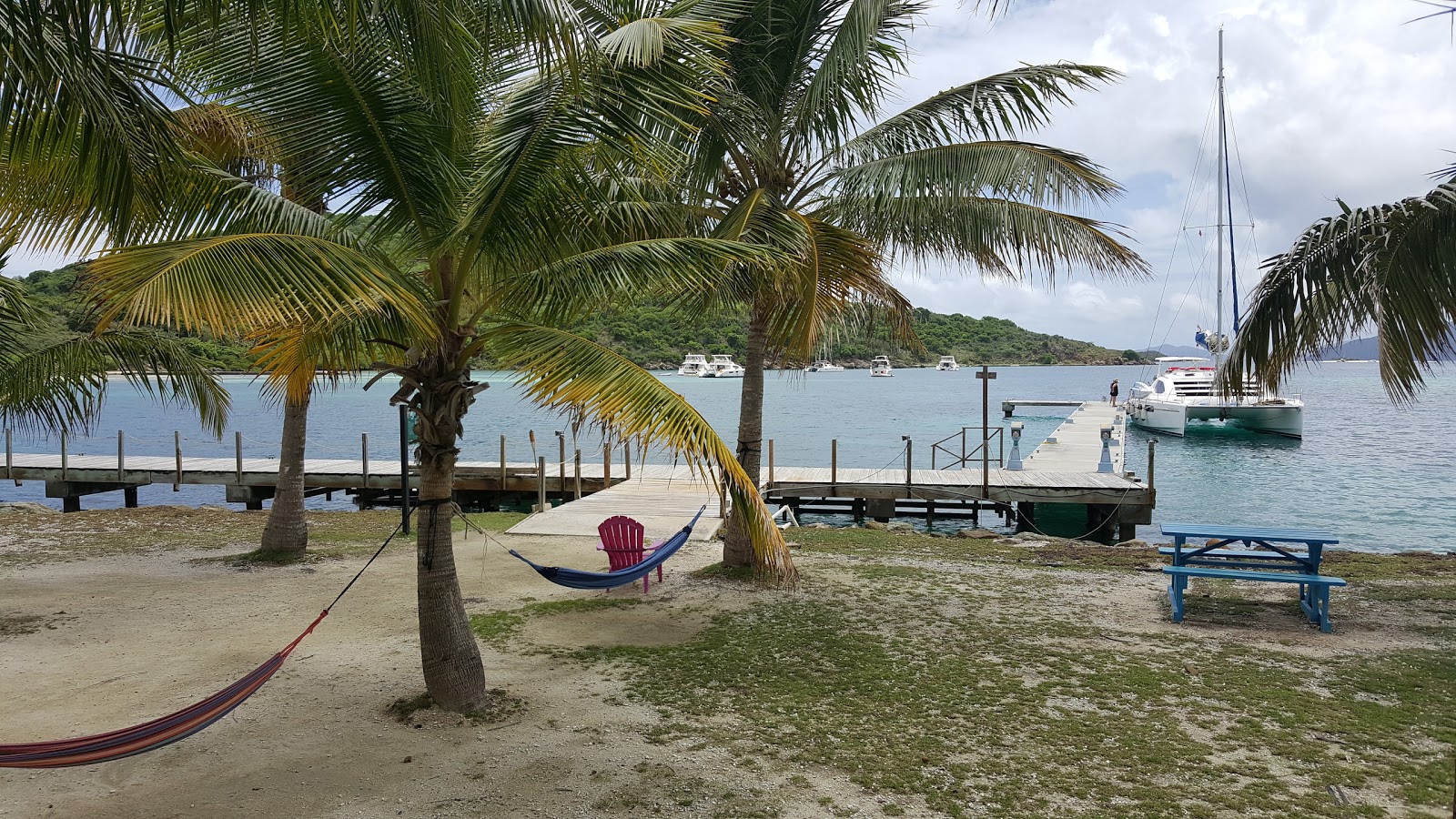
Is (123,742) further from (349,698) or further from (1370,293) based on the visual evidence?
(1370,293)

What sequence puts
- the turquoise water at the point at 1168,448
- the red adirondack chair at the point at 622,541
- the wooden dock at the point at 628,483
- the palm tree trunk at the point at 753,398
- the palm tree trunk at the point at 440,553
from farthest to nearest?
the turquoise water at the point at 1168,448 < the wooden dock at the point at 628,483 < the palm tree trunk at the point at 753,398 < the red adirondack chair at the point at 622,541 < the palm tree trunk at the point at 440,553

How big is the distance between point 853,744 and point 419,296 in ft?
11.5

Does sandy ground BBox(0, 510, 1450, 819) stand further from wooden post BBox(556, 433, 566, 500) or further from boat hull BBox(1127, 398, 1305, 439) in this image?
boat hull BBox(1127, 398, 1305, 439)

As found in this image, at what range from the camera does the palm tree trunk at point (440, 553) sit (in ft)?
17.5

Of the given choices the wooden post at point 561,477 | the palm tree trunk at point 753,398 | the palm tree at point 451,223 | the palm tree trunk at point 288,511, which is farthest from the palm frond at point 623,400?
the wooden post at point 561,477

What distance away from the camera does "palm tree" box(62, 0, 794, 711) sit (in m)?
4.31

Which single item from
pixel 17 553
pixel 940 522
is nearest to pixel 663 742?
pixel 17 553

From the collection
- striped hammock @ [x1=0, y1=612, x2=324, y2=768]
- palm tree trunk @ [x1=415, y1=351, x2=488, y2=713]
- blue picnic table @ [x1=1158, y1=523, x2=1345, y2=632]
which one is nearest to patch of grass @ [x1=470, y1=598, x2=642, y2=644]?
palm tree trunk @ [x1=415, y1=351, x2=488, y2=713]

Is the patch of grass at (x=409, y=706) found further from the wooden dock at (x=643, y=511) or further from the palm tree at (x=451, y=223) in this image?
the wooden dock at (x=643, y=511)

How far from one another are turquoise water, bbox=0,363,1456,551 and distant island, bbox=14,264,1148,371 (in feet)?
3.90

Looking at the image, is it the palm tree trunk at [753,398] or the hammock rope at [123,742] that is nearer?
the hammock rope at [123,742]

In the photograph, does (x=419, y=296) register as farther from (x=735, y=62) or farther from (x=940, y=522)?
(x=940, y=522)

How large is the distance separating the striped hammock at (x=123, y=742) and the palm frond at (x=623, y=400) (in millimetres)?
2061

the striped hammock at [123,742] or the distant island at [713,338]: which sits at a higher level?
the distant island at [713,338]
